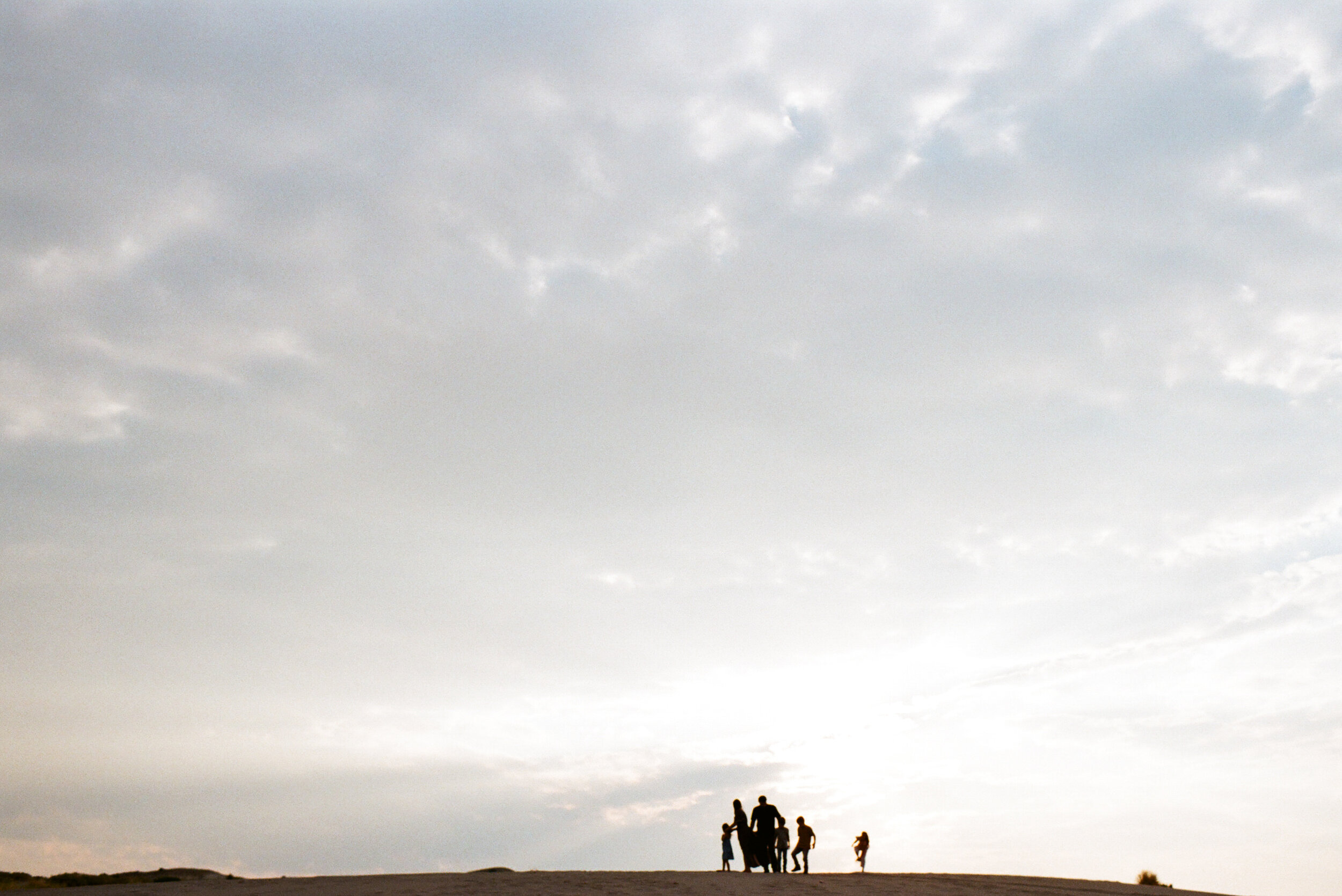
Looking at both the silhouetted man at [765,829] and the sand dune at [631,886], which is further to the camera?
the silhouetted man at [765,829]

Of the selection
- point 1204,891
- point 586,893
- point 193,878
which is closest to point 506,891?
point 586,893

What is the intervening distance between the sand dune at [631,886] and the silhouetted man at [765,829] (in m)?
1.30

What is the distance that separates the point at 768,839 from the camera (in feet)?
113

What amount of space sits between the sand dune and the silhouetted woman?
6.87ft

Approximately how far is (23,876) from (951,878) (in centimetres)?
3018

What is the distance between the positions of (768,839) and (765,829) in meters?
0.32

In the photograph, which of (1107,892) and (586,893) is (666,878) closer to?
(586,893)

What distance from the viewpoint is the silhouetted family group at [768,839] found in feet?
113

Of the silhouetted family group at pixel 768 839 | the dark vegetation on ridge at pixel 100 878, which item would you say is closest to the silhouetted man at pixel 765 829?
the silhouetted family group at pixel 768 839

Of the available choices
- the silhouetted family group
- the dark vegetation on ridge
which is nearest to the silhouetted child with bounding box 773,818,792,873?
the silhouetted family group

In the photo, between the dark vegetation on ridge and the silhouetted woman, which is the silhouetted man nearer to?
the silhouetted woman

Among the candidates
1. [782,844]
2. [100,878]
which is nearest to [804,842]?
[782,844]

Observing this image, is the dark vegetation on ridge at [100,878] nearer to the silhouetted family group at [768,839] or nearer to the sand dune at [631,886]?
the sand dune at [631,886]

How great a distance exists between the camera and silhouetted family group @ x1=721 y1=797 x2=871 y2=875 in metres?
34.5
